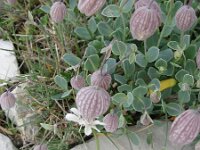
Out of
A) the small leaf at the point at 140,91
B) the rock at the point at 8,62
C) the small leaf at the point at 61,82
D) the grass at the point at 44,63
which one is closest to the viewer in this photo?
the small leaf at the point at 140,91

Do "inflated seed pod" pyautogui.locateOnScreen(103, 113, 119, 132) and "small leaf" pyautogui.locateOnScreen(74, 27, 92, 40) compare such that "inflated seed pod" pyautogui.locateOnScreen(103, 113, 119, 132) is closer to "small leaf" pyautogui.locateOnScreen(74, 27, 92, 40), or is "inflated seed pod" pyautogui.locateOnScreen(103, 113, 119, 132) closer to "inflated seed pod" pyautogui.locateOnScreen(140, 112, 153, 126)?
"inflated seed pod" pyautogui.locateOnScreen(140, 112, 153, 126)

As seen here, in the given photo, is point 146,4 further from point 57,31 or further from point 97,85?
point 57,31

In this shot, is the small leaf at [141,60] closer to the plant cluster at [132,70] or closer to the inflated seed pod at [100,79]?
the plant cluster at [132,70]

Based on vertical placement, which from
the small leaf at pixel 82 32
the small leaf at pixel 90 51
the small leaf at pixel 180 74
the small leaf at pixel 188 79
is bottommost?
the small leaf at pixel 180 74

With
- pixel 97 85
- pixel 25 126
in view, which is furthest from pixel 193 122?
pixel 25 126

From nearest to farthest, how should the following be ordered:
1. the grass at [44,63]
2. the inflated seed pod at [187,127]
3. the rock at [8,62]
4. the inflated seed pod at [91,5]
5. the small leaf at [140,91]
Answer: the inflated seed pod at [187,127], the inflated seed pod at [91,5], the small leaf at [140,91], the grass at [44,63], the rock at [8,62]

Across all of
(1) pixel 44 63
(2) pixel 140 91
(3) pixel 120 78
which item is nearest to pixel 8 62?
(1) pixel 44 63

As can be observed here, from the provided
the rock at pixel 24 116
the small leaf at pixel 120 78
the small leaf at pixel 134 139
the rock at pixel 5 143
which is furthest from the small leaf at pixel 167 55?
the rock at pixel 5 143
